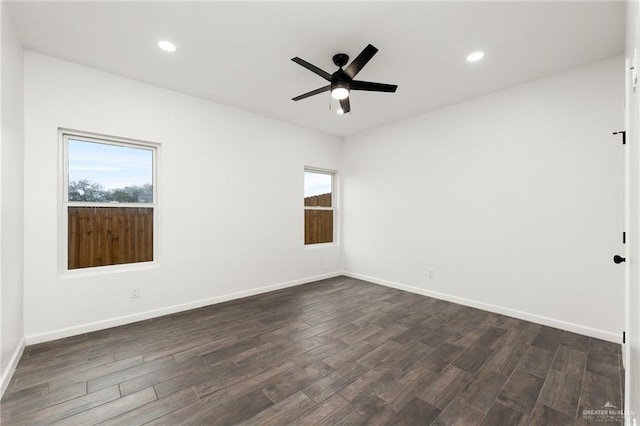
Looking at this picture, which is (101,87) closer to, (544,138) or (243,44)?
(243,44)

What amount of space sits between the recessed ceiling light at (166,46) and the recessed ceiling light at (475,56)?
9.25 feet

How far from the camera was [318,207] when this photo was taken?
5.26m

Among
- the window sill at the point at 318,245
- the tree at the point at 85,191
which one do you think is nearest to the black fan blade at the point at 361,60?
the tree at the point at 85,191

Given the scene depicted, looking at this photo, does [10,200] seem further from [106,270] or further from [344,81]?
[344,81]

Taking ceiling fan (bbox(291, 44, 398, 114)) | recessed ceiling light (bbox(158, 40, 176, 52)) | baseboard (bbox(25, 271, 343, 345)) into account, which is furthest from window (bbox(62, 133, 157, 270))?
ceiling fan (bbox(291, 44, 398, 114))

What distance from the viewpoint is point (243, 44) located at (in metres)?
2.50

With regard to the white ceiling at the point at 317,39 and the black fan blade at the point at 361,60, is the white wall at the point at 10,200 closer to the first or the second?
the white ceiling at the point at 317,39

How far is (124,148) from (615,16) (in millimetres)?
4793

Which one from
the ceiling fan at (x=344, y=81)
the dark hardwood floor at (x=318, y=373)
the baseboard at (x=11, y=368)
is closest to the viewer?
the dark hardwood floor at (x=318, y=373)

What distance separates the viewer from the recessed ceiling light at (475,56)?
2.62m

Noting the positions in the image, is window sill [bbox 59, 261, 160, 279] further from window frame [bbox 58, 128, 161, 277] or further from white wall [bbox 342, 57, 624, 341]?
white wall [bbox 342, 57, 624, 341]

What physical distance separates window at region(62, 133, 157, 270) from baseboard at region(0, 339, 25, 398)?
31.2 inches

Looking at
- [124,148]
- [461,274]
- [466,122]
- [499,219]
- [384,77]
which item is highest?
[384,77]

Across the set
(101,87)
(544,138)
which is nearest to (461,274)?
(544,138)
